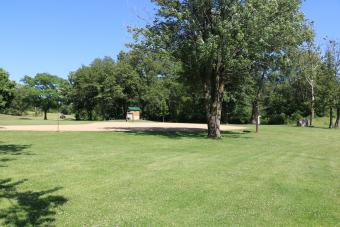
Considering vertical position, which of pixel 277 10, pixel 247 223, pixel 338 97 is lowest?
pixel 247 223

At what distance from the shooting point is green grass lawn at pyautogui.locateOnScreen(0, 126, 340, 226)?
6.93 meters

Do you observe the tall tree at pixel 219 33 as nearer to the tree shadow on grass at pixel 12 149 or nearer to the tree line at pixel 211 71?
the tree line at pixel 211 71

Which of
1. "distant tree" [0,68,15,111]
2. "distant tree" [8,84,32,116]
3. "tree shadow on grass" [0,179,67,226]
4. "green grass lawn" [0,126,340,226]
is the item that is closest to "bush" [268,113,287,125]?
"distant tree" [0,68,15,111]

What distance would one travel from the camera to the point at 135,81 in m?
61.9

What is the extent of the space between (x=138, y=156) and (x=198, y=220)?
760cm

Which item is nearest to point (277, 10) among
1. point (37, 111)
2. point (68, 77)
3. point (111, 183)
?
point (111, 183)

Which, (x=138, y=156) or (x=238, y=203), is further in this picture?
(x=138, y=156)

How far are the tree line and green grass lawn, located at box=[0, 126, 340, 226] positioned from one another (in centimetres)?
993

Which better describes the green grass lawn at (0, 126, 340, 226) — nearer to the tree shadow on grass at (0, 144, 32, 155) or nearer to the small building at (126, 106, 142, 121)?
the tree shadow on grass at (0, 144, 32, 155)

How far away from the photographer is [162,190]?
28.9 feet

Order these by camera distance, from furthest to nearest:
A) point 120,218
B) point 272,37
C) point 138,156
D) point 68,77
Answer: point 68,77 < point 272,37 < point 138,156 < point 120,218

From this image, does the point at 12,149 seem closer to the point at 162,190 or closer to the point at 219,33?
the point at 162,190

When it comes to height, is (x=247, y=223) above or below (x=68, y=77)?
below

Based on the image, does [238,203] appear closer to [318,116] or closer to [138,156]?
[138,156]
